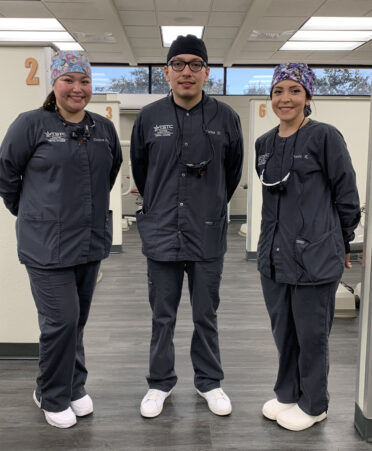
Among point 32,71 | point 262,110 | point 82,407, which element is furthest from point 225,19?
point 82,407

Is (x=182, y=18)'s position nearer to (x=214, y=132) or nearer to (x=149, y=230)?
(x=214, y=132)

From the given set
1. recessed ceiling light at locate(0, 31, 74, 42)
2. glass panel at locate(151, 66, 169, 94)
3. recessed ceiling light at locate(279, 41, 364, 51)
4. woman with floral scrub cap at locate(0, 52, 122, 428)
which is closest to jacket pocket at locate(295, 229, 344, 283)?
woman with floral scrub cap at locate(0, 52, 122, 428)

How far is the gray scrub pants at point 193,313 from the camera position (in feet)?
5.93

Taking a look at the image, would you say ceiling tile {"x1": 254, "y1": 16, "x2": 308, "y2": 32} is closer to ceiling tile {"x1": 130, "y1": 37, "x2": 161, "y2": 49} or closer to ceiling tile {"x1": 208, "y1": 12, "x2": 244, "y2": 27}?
ceiling tile {"x1": 208, "y1": 12, "x2": 244, "y2": 27}

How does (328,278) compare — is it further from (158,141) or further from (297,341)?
(158,141)

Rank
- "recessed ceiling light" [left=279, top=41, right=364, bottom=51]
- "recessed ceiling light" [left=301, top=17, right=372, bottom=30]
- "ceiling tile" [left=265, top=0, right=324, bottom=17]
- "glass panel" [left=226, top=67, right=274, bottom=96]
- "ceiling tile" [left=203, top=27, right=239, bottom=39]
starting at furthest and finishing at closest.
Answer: "glass panel" [left=226, top=67, right=274, bottom=96] < "recessed ceiling light" [left=279, top=41, right=364, bottom=51] < "ceiling tile" [left=203, top=27, right=239, bottom=39] < "recessed ceiling light" [left=301, top=17, right=372, bottom=30] < "ceiling tile" [left=265, top=0, right=324, bottom=17]

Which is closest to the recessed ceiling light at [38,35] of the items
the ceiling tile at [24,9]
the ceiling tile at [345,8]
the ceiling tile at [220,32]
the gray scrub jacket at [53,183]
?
the ceiling tile at [24,9]

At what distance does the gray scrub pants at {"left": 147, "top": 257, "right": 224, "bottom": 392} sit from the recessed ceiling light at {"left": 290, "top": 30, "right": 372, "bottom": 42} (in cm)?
508

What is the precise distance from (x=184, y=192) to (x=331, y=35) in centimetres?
534

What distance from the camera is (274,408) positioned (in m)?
1.81

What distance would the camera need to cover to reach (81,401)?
72.5 inches

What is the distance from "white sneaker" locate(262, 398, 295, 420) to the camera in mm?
1800

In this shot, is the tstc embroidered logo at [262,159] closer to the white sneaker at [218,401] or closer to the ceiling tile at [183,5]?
the white sneaker at [218,401]

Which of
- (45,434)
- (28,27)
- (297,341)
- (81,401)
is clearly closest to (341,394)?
(297,341)
